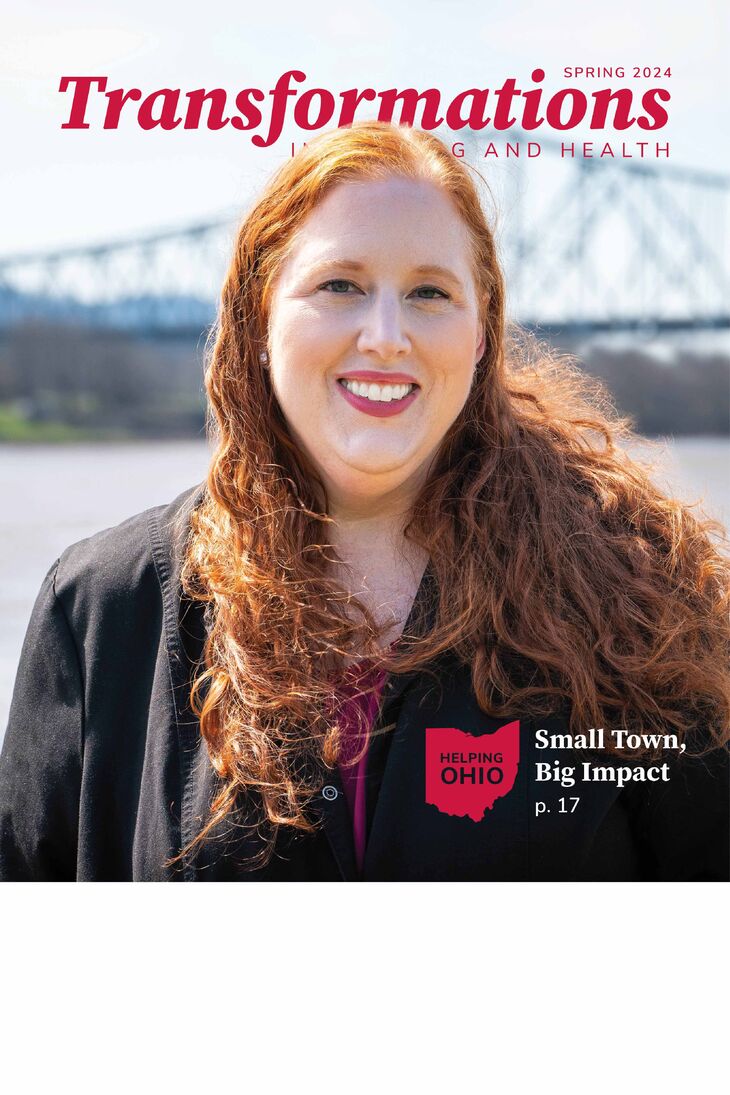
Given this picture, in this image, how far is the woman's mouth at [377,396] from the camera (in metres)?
1.25

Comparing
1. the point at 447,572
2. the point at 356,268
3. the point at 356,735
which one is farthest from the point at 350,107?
the point at 356,735

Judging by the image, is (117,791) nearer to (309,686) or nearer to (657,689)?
(309,686)

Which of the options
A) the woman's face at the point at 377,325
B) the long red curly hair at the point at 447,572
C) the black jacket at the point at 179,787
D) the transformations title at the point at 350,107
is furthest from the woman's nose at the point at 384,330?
the transformations title at the point at 350,107

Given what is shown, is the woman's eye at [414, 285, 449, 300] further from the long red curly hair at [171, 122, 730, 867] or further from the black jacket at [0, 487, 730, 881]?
the black jacket at [0, 487, 730, 881]

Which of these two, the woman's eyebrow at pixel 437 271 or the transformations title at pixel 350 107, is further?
the transformations title at pixel 350 107

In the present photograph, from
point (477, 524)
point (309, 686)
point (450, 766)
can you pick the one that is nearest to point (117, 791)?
point (309, 686)

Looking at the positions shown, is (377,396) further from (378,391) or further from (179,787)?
(179,787)

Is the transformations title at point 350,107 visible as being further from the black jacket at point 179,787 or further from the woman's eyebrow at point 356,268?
the black jacket at point 179,787

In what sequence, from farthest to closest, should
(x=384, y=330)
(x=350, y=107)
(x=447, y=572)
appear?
(x=350, y=107) → (x=447, y=572) → (x=384, y=330)

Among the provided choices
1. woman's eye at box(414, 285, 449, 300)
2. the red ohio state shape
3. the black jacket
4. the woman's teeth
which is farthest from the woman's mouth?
the red ohio state shape

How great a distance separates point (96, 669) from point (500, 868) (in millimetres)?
561

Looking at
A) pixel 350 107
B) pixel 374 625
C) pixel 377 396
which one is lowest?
pixel 374 625

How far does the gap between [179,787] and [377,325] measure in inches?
23.9

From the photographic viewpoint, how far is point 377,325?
4.07 ft
